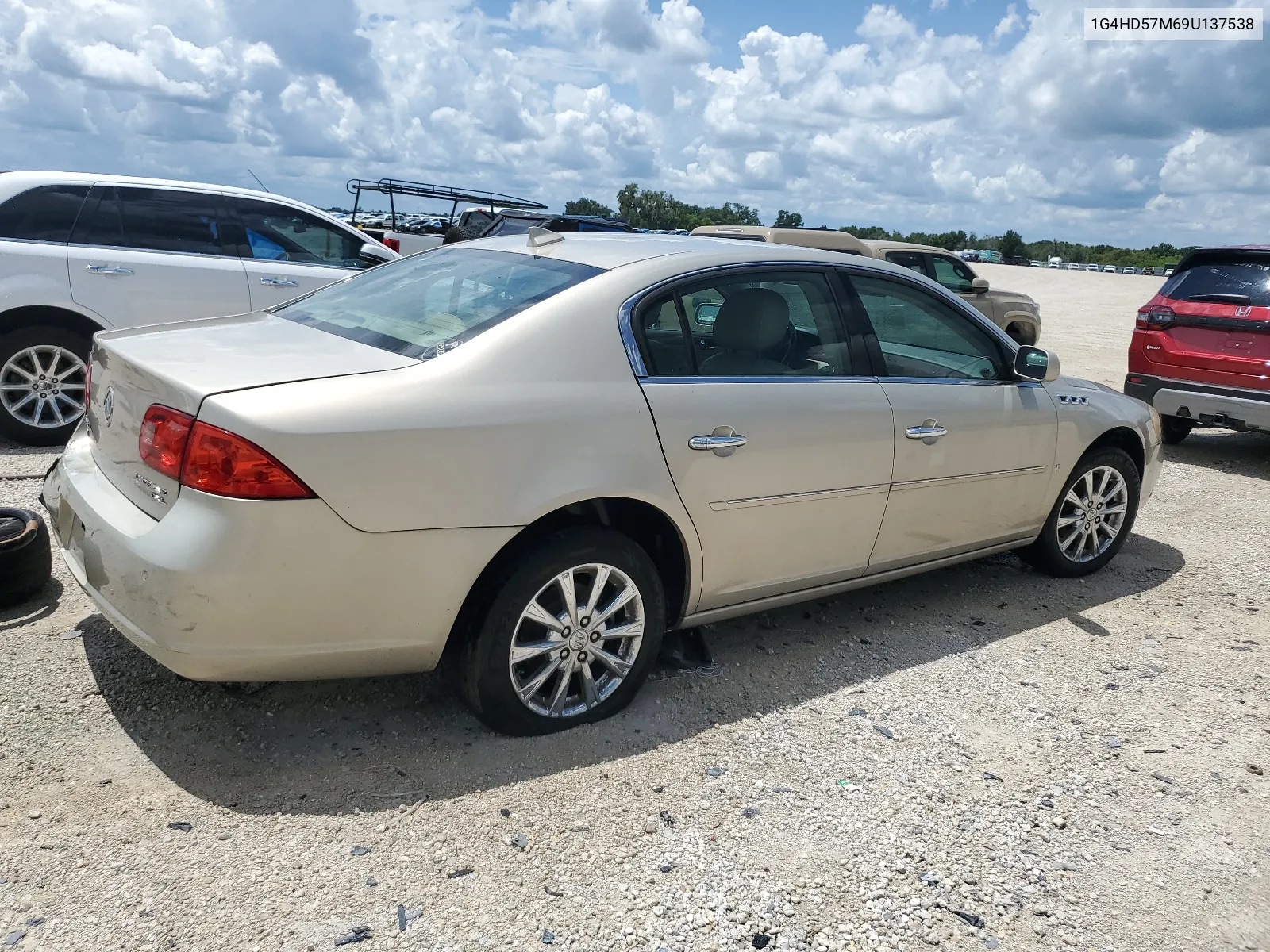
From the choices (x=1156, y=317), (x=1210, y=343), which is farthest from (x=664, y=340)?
(x=1156, y=317)

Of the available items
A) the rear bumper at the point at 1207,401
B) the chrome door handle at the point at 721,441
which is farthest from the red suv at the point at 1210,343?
the chrome door handle at the point at 721,441

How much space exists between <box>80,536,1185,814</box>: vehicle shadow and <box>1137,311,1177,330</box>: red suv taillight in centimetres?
506

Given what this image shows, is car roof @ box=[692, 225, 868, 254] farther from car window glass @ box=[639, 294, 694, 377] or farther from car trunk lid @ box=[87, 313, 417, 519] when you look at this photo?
car trunk lid @ box=[87, 313, 417, 519]

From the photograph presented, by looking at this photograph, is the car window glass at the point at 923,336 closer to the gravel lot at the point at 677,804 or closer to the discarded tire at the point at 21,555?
the gravel lot at the point at 677,804

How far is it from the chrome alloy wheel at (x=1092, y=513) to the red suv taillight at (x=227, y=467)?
3906 mm

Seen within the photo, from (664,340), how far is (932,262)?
1043 cm

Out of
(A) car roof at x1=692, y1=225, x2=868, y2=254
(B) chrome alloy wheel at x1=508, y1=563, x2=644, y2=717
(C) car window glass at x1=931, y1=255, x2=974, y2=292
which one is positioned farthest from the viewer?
(C) car window glass at x1=931, y1=255, x2=974, y2=292

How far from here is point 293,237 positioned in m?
7.76

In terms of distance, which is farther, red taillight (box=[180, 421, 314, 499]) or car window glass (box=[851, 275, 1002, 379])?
car window glass (box=[851, 275, 1002, 379])

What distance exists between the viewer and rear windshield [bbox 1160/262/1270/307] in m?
8.20

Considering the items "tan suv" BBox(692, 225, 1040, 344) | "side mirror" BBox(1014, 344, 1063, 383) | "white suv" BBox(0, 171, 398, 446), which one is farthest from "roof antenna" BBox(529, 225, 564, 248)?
"tan suv" BBox(692, 225, 1040, 344)

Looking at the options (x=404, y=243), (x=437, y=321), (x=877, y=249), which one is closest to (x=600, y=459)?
(x=437, y=321)

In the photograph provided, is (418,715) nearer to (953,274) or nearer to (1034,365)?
(1034,365)

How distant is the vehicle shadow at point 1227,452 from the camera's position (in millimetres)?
8688
